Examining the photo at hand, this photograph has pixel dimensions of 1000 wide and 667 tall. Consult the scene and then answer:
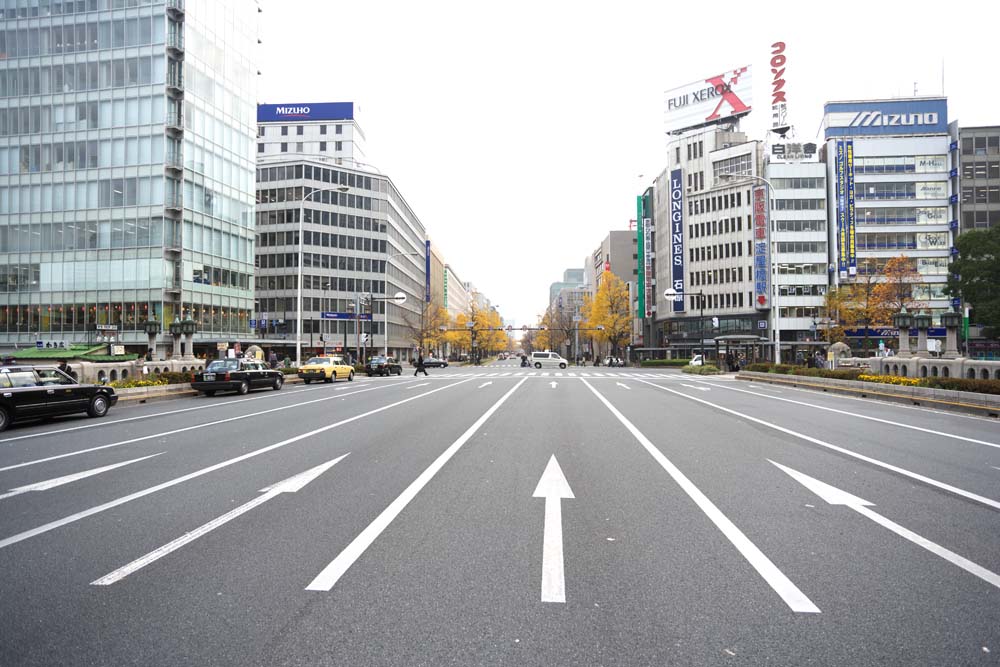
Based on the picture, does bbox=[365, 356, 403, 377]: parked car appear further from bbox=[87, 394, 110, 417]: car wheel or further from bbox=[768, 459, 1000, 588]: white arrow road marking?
bbox=[768, 459, 1000, 588]: white arrow road marking

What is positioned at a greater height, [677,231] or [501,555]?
[677,231]

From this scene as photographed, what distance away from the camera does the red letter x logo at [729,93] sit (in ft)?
248

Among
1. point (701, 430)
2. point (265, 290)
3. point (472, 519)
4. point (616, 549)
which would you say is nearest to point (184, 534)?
point (472, 519)

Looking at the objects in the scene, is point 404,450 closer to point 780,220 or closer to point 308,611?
point 308,611

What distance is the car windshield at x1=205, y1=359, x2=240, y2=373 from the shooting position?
23761mm

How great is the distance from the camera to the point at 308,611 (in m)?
3.62

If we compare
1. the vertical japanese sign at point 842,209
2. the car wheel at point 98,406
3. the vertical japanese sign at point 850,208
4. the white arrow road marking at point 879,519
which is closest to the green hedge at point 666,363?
the vertical japanese sign at point 842,209

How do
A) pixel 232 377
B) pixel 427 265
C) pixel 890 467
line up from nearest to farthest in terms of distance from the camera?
pixel 890 467
pixel 232 377
pixel 427 265

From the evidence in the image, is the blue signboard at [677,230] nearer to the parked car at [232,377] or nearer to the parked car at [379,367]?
the parked car at [379,367]

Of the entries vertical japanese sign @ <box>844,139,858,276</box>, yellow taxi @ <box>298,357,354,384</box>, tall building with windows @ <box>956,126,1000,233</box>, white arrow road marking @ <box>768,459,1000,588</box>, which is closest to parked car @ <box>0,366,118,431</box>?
white arrow road marking @ <box>768,459,1000,588</box>

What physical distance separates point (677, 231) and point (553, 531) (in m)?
77.9

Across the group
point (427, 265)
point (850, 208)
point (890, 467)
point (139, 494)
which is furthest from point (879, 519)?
point (427, 265)

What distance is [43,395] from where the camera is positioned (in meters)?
14.5

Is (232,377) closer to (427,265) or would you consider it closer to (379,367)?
(379,367)
